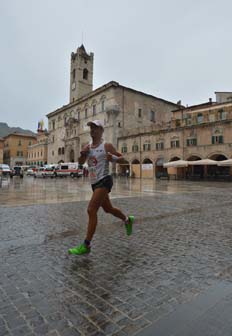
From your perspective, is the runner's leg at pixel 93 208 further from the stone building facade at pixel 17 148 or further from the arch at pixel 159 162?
the stone building facade at pixel 17 148

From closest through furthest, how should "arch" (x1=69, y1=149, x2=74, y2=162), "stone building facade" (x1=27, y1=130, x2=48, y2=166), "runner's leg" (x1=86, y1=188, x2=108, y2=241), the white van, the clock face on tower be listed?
"runner's leg" (x1=86, y1=188, x2=108, y2=241) → the white van → "arch" (x1=69, y1=149, x2=74, y2=162) → the clock face on tower → "stone building facade" (x1=27, y1=130, x2=48, y2=166)

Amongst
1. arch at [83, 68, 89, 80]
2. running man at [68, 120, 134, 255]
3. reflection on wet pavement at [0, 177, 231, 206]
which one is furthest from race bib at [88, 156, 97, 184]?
arch at [83, 68, 89, 80]

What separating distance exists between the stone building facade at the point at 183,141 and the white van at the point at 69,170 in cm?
924

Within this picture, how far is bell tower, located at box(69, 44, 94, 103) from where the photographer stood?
186 ft

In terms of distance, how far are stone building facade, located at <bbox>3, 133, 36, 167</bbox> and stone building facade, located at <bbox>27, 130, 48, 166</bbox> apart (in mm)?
5565

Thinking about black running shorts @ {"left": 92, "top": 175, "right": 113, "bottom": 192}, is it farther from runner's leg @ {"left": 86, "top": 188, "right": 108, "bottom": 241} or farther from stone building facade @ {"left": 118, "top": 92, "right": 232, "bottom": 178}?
stone building facade @ {"left": 118, "top": 92, "right": 232, "bottom": 178}

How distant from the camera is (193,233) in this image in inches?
188

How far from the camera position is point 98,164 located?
363 cm

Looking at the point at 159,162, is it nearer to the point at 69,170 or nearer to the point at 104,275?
the point at 69,170

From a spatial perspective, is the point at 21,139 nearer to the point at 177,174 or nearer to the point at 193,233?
the point at 177,174

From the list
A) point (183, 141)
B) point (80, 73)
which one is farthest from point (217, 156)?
point (80, 73)

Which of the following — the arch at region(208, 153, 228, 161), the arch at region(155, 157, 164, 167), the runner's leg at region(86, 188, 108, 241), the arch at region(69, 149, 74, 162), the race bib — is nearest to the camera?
the runner's leg at region(86, 188, 108, 241)

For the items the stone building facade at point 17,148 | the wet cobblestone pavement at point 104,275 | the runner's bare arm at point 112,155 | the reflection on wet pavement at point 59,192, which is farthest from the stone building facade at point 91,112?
the runner's bare arm at point 112,155

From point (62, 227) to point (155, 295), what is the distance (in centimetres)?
329
